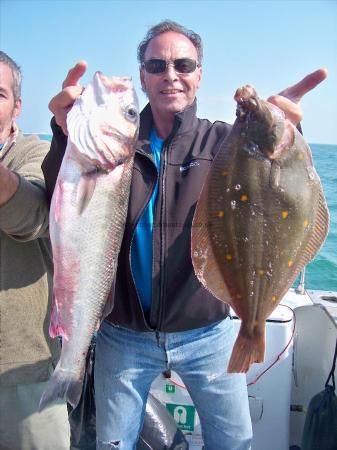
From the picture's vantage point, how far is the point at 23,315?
2.51m

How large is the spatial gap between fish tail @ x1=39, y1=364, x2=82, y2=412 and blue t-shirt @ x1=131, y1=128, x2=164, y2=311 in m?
0.57

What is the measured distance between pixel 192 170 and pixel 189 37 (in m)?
0.93

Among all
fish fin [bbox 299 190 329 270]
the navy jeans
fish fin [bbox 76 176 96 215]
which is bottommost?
the navy jeans

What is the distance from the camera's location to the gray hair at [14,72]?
2564 mm

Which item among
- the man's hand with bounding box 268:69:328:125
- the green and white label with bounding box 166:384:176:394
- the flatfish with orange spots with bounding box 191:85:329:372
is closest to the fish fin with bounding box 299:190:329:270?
the flatfish with orange spots with bounding box 191:85:329:372

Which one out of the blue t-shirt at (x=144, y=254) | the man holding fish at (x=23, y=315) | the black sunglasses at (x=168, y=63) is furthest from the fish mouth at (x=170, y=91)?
the man holding fish at (x=23, y=315)

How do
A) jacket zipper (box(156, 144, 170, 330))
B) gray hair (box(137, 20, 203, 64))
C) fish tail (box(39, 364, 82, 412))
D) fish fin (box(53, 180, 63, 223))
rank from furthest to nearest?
gray hair (box(137, 20, 203, 64)) < jacket zipper (box(156, 144, 170, 330)) < fish tail (box(39, 364, 82, 412)) < fish fin (box(53, 180, 63, 223))

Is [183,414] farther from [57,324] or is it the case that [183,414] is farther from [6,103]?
[6,103]

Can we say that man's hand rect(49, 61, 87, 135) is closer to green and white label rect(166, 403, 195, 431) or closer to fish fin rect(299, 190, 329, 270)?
fish fin rect(299, 190, 329, 270)

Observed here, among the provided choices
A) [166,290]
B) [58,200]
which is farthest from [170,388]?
[58,200]

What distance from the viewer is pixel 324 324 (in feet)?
13.1

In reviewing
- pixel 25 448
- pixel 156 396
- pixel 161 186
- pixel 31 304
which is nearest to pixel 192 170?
pixel 161 186

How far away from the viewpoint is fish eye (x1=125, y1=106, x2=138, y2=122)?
216 centimetres

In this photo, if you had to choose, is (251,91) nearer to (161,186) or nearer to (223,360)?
(161,186)
